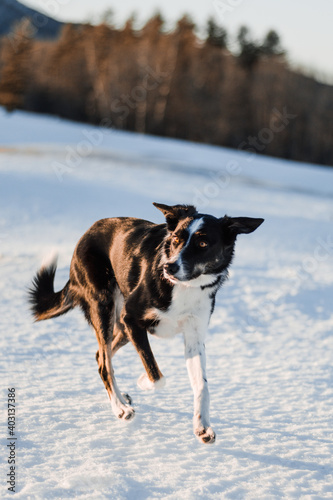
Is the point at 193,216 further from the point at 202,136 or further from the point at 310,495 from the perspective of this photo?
the point at 202,136

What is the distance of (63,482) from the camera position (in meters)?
2.84

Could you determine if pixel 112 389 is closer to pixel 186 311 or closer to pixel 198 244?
pixel 186 311

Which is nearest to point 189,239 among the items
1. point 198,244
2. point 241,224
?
point 198,244

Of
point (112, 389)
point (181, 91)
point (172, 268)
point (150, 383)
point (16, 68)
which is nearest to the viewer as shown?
point (172, 268)

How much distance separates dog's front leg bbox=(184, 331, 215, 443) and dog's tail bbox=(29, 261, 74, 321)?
1.29 m

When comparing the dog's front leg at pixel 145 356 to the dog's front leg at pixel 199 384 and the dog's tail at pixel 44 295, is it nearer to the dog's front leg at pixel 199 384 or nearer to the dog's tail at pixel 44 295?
the dog's front leg at pixel 199 384

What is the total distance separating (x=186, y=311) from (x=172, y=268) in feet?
1.17

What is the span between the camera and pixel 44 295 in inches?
172

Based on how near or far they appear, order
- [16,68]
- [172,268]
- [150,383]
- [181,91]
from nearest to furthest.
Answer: [172,268]
[150,383]
[16,68]
[181,91]

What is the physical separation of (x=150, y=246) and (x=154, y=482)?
4.84 ft

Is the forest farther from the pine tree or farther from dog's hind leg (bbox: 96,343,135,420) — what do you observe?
dog's hind leg (bbox: 96,343,135,420)

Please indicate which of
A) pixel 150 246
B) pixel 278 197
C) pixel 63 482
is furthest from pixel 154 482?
pixel 278 197

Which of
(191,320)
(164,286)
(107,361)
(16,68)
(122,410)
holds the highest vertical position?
(164,286)

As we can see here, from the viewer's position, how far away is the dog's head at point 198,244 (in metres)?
3.33
